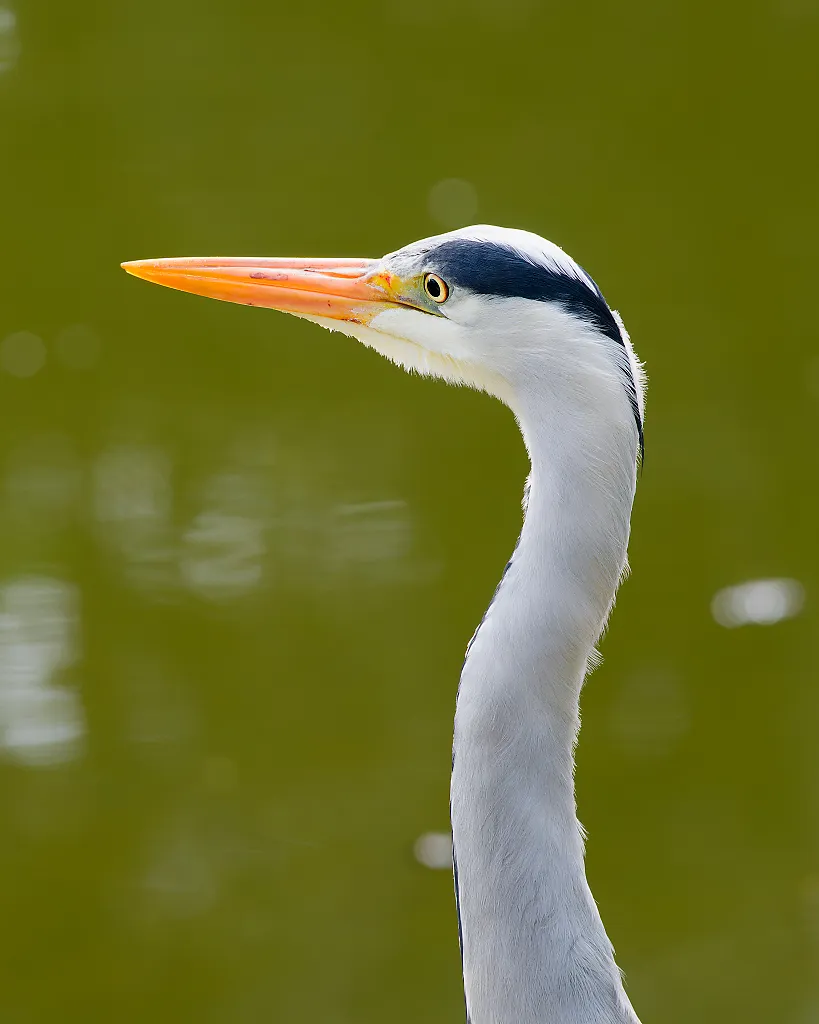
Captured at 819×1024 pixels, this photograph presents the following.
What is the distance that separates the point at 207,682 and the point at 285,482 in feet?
1.70

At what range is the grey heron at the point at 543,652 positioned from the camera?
1267mm

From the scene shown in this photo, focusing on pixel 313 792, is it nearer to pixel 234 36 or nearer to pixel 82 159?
pixel 82 159

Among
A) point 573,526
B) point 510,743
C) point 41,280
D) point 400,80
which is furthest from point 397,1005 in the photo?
point 400,80

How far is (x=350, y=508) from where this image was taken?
9.27ft

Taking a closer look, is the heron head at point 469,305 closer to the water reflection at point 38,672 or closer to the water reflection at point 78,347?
the water reflection at point 38,672

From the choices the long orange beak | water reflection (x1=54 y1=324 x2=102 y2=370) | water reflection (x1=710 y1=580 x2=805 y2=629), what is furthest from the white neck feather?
water reflection (x1=54 y1=324 x2=102 y2=370)

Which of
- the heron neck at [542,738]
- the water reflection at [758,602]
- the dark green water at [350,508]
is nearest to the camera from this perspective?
the heron neck at [542,738]

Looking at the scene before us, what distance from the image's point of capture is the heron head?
1.29 m

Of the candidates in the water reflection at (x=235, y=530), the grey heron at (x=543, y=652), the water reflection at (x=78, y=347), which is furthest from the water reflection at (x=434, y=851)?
the water reflection at (x=78, y=347)

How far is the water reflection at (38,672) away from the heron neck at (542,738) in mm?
1285

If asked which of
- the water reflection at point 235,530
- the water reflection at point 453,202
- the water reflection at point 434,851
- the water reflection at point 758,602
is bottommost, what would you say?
the water reflection at point 434,851

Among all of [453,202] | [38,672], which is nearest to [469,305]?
[38,672]

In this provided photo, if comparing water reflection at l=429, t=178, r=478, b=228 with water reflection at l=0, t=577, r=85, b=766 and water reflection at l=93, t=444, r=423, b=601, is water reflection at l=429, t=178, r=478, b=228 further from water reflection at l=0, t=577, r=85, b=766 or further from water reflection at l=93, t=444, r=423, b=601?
water reflection at l=0, t=577, r=85, b=766

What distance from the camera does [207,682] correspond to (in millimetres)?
2525
